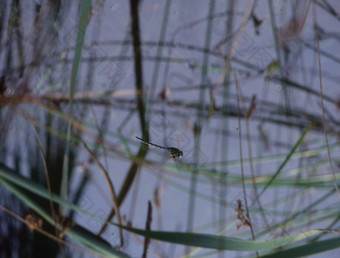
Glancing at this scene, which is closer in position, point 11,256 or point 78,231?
point 78,231

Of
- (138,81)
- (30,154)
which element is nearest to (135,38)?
(138,81)

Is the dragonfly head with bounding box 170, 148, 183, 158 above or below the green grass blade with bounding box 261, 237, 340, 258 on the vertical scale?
above

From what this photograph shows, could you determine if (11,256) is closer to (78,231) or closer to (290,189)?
(78,231)

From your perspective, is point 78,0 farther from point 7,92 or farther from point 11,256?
point 11,256

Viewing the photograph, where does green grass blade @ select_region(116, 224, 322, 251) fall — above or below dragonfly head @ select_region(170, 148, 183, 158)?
below

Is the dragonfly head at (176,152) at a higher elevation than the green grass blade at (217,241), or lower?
higher

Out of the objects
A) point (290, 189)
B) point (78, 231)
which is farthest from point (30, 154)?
point (290, 189)

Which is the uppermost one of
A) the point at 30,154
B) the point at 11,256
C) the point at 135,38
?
the point at 135,38

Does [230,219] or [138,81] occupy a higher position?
[138,81]

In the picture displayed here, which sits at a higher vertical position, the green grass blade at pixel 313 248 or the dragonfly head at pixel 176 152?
the dragonfly head at pixel 176 152

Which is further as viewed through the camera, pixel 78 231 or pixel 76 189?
pixel 76 189
